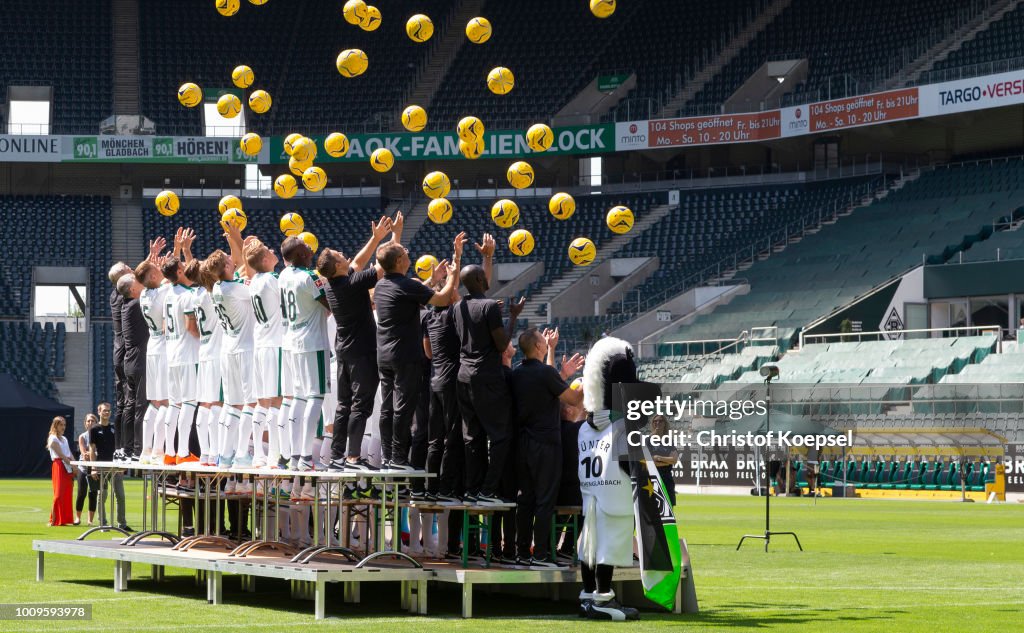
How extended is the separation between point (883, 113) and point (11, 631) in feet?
136

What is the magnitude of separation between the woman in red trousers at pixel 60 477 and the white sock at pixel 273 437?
961 centimetres

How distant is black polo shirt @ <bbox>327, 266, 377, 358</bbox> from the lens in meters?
11.9

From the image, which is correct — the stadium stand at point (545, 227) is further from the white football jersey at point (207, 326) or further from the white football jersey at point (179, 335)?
the white football jersey at point (207, 326)

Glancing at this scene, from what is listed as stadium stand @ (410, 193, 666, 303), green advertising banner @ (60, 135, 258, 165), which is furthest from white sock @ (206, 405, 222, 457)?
green advertising banner @ (60, 135, 258, 165)

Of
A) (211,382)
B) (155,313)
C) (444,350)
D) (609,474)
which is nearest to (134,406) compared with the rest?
(155,313)

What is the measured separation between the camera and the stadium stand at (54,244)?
49.4m

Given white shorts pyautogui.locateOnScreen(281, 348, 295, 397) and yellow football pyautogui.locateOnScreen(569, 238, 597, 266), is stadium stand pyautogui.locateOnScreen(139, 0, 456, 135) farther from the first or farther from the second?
white shorts pyautogui.locateOnScreen(281, 348, 295, 397)

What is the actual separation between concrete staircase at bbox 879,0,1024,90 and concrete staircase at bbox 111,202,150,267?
1060 inches

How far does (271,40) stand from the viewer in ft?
185

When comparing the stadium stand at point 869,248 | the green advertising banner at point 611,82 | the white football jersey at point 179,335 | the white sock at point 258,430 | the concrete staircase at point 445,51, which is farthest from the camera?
the concrete staircase at point 445,51

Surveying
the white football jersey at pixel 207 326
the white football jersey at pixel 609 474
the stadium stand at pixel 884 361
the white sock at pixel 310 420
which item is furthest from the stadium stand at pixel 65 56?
the white football jersey at pixel 609 474

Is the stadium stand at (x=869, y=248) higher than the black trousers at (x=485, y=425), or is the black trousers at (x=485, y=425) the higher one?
the stadium stand at (x=869, y=248)

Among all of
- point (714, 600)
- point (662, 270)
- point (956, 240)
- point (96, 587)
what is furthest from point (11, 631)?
point (662, 270)

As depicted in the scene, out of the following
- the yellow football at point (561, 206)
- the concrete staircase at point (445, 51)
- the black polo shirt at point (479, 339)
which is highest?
the concrete staircase at point (445, 51)
